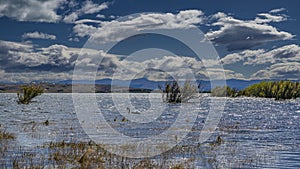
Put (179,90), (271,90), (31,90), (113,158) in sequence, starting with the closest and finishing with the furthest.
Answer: (113,158) < (31,90) < (179,90) < (271,90)

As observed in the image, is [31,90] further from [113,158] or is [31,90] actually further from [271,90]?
[271,90]

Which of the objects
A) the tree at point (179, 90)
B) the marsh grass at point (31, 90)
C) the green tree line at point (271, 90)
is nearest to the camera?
the marsh grass at point (31, 90)

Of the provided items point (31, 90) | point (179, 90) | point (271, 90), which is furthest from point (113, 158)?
point (271, 90)

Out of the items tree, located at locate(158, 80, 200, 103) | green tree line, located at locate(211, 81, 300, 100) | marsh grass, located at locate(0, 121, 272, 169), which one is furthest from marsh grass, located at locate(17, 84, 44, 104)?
green tree line, located at locate(211, 81, 300, 100)

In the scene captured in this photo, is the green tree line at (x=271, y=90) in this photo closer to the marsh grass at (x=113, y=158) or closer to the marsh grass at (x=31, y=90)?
the marsh grass at (x=31, y=90)

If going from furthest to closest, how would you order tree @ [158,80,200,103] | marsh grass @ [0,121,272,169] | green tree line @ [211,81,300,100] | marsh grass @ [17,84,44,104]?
green tree line @ [211,81,300,100]
tree @ [158,80,200,103]
marsh grass @ [17,84,44,104]
marsh grass @ [0,121,272,169]

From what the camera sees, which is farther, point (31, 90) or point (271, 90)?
point (271, 90)

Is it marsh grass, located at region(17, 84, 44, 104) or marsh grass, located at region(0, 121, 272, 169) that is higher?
marsh grass, located at region(17, 84, 44, 104)

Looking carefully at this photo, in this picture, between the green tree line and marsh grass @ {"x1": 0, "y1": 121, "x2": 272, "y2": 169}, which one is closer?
marsh grass @ {"x1": 0, "y1": 121, "x2": 272, "y2": 169}

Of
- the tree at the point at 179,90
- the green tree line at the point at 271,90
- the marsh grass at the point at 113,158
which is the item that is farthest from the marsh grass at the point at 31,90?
the green tree line at the point at 271,90

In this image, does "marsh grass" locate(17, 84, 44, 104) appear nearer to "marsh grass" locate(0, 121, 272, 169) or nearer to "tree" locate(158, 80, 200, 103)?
"tree" locate(158, 80, 200, 103)

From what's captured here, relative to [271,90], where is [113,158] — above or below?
below

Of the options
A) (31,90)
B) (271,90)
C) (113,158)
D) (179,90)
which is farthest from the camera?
(271,90)

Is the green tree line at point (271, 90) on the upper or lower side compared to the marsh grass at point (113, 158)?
upper
